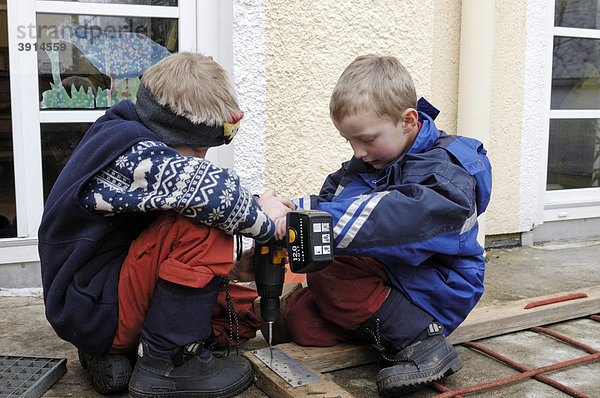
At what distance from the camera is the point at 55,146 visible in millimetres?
3361

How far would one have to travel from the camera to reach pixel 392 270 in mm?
2195

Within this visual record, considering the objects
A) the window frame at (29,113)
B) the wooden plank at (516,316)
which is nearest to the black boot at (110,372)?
the wooden plank at (516,316)

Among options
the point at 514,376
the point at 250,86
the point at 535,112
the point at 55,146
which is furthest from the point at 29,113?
the point at 535,112

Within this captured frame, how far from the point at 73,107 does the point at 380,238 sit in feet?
7.19

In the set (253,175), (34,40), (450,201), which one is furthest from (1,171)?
(450,201)

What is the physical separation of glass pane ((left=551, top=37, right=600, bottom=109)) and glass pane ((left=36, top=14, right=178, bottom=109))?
10.2ft

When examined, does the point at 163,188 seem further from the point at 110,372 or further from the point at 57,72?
the point at 57,72

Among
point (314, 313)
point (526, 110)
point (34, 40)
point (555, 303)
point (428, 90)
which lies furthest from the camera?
point (526, 110)

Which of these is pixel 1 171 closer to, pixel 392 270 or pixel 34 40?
pixel 34 40

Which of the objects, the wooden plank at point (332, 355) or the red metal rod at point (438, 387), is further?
the wooden plank at point (332, 355)

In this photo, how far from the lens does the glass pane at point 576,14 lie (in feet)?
15.6

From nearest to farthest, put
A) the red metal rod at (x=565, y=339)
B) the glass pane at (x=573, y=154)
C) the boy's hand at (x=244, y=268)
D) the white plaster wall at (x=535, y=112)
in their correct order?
the boy's hand at (x=244, y=268)
the red metal rod at (x=565, y=339)
the white plaster wall at (x=535, y=112)
the glass pane at (x=573, y=154)

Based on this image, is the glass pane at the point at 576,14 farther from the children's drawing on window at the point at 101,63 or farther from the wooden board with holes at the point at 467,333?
the children's drawing on window at the point at 101,63

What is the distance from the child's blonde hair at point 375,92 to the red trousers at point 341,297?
21.6 inches
